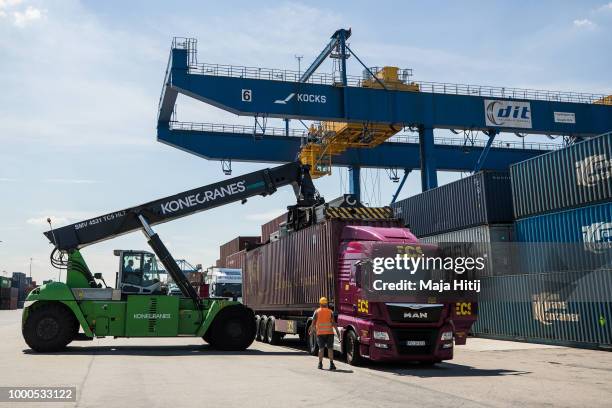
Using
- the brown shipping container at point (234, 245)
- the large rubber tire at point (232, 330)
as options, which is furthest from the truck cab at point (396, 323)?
the brown shipping container at point (234, 245)

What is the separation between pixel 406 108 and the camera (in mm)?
27859

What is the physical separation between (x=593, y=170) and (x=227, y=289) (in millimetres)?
19121

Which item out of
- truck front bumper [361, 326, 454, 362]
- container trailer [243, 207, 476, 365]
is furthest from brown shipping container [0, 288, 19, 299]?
truck front bumper [361, 326, 454, 362]

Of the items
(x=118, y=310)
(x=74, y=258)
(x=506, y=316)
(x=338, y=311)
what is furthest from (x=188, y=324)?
(x=506, y=316)

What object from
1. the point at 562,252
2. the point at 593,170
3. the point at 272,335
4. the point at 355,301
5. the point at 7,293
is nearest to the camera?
the point at 355,301

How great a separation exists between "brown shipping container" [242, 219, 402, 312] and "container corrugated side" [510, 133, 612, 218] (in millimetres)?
6211

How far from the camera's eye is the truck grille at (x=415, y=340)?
12242 millimetres

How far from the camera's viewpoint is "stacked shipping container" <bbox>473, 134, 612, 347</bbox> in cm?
1639

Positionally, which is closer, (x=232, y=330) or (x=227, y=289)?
(x=232, y=330)

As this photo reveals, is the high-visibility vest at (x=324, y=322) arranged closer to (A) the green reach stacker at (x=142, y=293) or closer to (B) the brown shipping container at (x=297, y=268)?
(B) the brown shipping container at (x=297, y=268)

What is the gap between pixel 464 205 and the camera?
2252cm

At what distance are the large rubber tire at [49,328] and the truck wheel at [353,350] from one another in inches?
312

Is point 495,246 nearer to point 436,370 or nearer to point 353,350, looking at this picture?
point 436,370

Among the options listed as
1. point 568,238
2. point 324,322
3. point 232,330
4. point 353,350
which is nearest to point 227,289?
point 232,330
